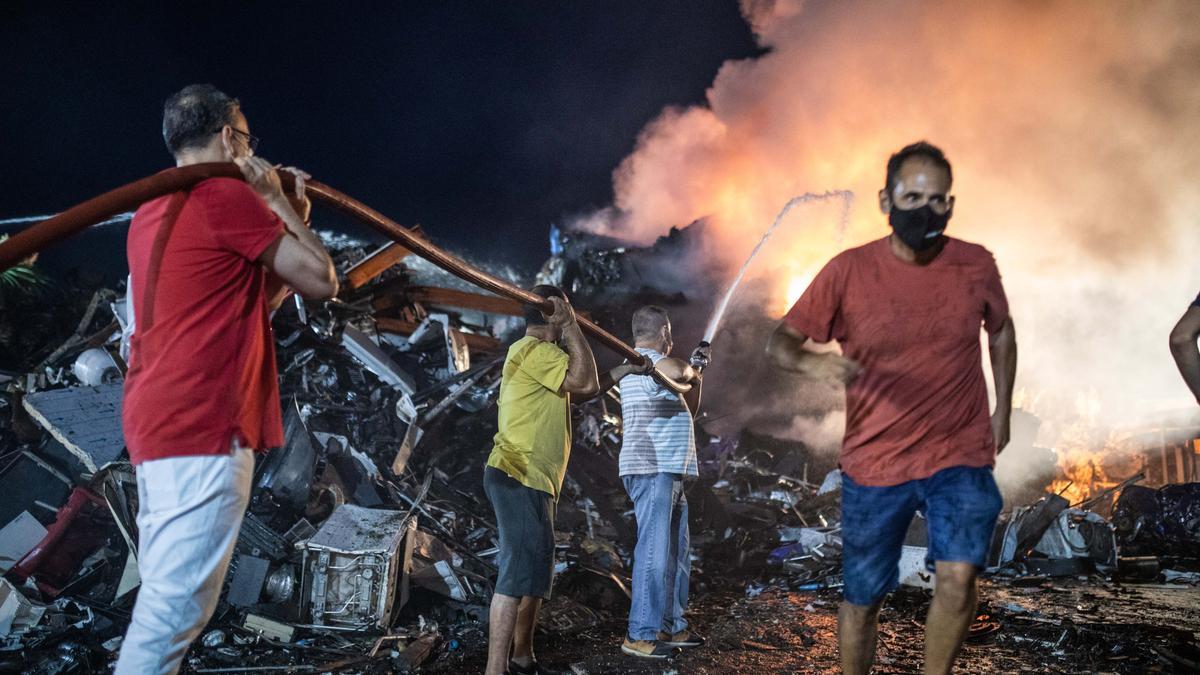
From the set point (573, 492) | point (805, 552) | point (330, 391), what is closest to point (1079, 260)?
point (805, 552)

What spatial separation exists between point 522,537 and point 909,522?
202cm

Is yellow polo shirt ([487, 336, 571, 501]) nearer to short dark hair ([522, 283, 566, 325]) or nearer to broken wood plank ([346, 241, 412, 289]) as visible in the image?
short dark hair ([522, 283, 566, 325])

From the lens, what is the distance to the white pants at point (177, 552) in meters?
1.91

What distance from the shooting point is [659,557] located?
4.65 m

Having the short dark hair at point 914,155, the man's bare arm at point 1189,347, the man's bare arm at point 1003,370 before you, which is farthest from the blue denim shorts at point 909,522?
the man's bare arm at point 1189,347

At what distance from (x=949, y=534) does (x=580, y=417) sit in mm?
7651

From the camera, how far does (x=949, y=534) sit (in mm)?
2455

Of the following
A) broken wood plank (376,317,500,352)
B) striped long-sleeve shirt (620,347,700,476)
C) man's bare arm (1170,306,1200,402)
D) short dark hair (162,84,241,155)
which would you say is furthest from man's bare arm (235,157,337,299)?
broken wood plank (376,317,500,352)

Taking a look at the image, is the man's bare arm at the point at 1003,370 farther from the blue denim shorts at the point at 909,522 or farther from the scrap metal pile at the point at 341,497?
the scrap metal pile at the point at 341,497

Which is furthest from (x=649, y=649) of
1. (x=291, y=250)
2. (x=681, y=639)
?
(x=291, y=250)

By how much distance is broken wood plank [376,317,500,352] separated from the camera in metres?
10.3

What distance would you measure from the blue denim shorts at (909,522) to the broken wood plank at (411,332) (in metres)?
8.31

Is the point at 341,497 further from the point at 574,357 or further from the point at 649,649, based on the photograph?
the point at 574,357

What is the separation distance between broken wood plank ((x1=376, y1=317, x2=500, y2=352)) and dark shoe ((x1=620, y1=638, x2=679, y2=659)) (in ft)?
21.7
